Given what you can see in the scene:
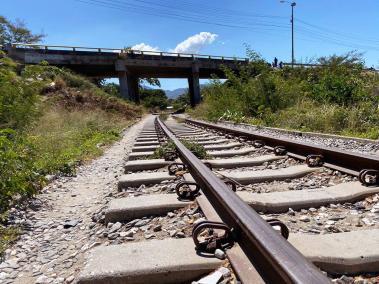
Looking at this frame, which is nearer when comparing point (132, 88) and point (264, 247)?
point (264, 247)

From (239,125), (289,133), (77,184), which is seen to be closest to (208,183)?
(77,184)

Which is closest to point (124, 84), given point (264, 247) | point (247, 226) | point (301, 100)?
point (301, 100)

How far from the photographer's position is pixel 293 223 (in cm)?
266

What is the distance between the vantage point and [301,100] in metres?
14.4

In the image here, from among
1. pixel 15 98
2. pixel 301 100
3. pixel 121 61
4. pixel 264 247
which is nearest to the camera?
pixel 264 247

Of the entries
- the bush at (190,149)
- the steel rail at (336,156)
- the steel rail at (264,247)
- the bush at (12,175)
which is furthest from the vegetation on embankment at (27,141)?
the steel rail at (336,156)

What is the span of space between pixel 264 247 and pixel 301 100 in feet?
43.8

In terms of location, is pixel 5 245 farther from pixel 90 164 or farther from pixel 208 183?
pixel 90 164

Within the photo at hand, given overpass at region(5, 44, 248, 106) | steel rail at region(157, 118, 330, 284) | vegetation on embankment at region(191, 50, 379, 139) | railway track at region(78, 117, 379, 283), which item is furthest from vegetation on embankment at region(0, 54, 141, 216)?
overpass at region(5, 44, 248, 106)

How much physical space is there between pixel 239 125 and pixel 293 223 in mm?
10601

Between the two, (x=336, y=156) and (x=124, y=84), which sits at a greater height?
(x=124, y=84)

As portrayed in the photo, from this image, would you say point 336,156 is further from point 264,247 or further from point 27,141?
point 27,141

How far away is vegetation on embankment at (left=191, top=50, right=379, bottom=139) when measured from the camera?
945 cm

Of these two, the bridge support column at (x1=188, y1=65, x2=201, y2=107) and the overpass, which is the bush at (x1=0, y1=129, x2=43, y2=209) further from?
the bridge support column at (x1=188, y1=65, x2=201, y2=107)
